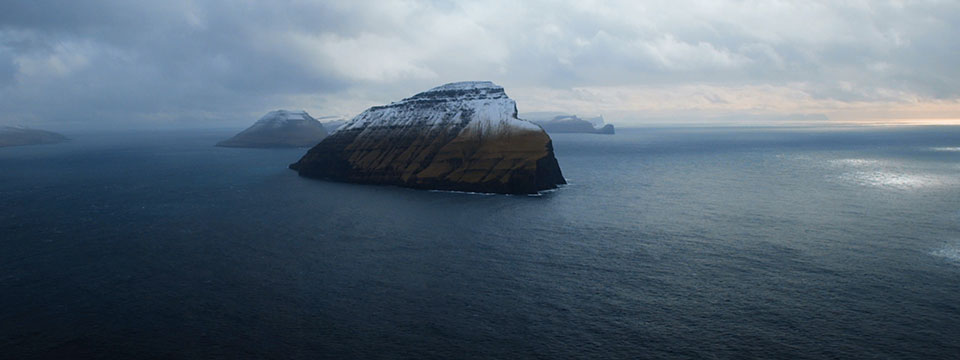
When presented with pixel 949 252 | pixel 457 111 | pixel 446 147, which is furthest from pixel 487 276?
pixel 457 111

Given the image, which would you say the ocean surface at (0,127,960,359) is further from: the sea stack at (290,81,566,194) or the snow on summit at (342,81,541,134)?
the snow on summit at (342,81,541,134)

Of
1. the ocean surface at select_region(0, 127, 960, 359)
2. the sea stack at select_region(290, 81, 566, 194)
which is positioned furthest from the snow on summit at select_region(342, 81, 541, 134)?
the ocean surface at select_region(0, 127, 960, 359)

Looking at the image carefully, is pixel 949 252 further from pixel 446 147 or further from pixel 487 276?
pixel 446 147

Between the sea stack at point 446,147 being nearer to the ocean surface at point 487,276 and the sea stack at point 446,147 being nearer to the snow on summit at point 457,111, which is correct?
the snow on summit at point 457,111

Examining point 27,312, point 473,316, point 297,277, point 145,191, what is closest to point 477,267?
point 473,316

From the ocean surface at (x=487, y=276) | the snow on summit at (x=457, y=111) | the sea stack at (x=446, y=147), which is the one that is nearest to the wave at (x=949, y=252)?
the ocean surface at (x=487, y=276)

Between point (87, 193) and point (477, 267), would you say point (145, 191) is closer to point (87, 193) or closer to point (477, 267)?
point (87, 193)
